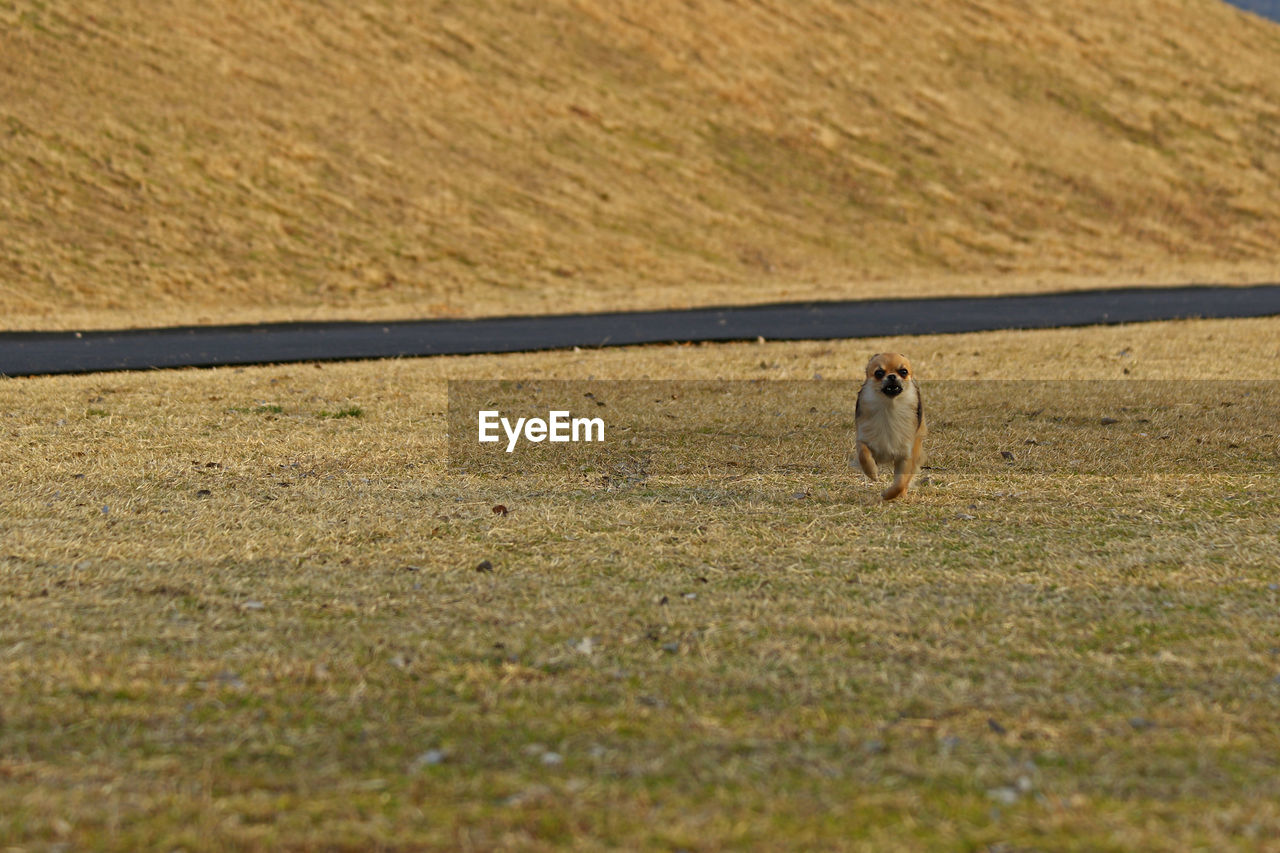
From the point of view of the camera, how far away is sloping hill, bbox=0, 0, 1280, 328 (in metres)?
29.6

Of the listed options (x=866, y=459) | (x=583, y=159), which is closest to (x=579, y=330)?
(x=866, y=459)

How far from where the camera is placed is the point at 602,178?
3919 centimetres

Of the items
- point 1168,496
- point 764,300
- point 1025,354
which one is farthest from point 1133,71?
point 1168,496

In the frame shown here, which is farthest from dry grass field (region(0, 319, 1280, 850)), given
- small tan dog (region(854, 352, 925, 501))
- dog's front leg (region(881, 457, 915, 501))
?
small tan dog (region(854, 352, 925, 501))

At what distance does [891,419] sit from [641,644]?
A: 3282mm

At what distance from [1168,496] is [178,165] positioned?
28.3 m

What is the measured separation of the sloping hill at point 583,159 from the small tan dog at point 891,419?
16484 millimetres

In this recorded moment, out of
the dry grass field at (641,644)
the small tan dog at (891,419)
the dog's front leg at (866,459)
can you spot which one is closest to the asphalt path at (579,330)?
the dry grass field at (641,644)

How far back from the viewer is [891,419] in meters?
8.53

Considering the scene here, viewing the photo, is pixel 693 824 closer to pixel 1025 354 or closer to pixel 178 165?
pixel 1025 354

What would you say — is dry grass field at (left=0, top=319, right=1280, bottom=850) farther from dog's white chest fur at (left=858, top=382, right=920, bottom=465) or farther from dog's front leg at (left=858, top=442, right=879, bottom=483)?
dog's white chest fur at (left=858, top=382, right=920, bottom=465)

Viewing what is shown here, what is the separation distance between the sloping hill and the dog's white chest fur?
1651 cm

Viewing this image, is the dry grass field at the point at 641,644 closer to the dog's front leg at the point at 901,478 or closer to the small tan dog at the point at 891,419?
the dog's front leg at the point at 901,478

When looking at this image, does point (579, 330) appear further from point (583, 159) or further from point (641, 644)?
point (583, 159)
